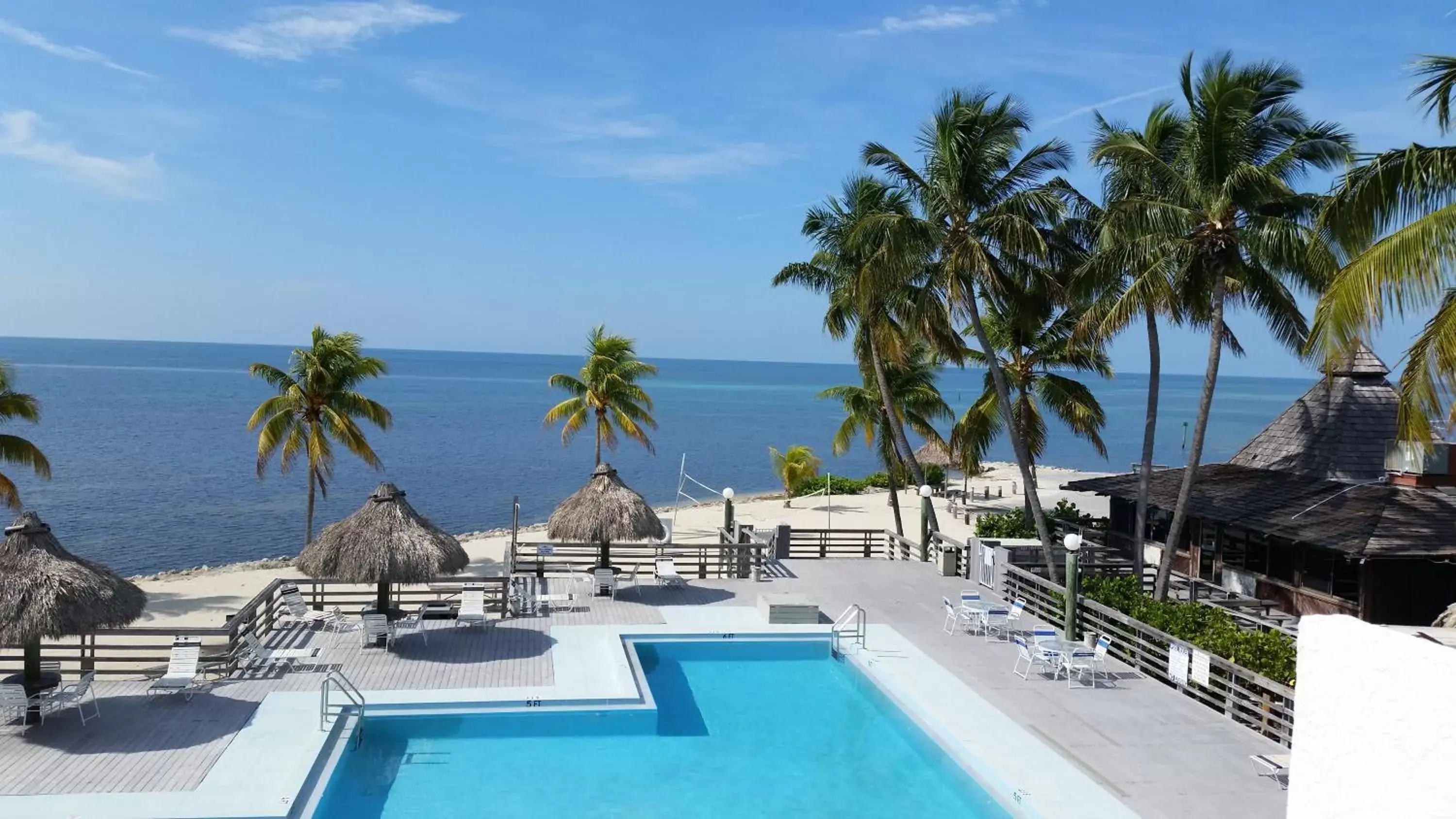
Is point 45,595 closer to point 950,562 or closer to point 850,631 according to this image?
point 850,631

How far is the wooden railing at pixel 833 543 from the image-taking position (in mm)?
24750

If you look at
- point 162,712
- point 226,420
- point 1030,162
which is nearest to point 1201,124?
point 1030,162

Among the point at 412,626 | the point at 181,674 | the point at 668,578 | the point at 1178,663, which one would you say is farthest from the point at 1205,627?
the point at 181,674

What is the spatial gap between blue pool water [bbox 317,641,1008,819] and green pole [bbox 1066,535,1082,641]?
3239 mm

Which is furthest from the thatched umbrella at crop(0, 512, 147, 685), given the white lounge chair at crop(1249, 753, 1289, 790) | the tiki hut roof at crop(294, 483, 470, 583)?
the white lounge chair at crop(1249, 753, 1289, 790)

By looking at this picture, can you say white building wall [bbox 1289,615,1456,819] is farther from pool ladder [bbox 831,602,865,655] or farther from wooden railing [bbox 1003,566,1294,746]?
pool ladder [bbox 831,602,865,655]

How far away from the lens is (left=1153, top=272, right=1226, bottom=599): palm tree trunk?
1672 centimetres

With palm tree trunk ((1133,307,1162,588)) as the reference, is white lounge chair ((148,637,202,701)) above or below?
below

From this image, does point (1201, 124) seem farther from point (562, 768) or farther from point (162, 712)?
point (162, 712)

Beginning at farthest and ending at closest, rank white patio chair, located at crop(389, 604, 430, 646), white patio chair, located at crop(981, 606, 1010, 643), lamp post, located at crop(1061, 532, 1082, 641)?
white patio chair, located at crop(981, 606, 1010, 643) < white patio chair, located at crop(389, 604, 430, 646) < lamp post, located at crop(1061, 532, 1082, 641)

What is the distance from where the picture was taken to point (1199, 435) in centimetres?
1727

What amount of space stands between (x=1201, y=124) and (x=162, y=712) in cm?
1733

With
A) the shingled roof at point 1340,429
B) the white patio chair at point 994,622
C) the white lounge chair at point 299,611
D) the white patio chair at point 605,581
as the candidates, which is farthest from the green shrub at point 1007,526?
the white lounge chair at point 299,611

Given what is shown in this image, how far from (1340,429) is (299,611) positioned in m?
20.1
